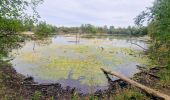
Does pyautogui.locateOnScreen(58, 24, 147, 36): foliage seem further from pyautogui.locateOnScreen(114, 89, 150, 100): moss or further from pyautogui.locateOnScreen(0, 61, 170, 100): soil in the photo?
pyautogui.locateOnScreen(114, 89, 150, 100): moss

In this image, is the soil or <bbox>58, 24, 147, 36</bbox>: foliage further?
<bbox>58, 24, 147, 36</bbox>: foliage

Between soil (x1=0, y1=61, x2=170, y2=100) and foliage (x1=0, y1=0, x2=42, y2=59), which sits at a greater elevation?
foliage (x1=0, y1=0, x2=42, y2=59)

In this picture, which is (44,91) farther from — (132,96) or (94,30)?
(94,30)

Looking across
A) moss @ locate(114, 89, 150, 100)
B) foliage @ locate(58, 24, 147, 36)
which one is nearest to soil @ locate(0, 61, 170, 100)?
moss @ locate(114, 89, 150, 100)

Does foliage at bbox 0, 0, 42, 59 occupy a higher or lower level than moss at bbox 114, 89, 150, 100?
higher

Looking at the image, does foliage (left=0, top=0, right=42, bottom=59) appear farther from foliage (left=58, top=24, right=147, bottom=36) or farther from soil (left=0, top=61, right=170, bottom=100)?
foliage (left=58, top=24, right=147, bottom=36)

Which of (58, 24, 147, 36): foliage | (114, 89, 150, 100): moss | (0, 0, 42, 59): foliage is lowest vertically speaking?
(58, 24, 147, 36): foliage

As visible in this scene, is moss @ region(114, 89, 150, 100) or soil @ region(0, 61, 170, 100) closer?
moss @ region(114, 89, 150, 100)

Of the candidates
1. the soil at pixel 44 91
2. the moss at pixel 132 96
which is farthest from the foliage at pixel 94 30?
the moss at pixel 132 96

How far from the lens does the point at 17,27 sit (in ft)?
36.6

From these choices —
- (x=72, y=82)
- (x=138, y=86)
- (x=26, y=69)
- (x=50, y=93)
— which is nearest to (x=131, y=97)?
(x=138, y=86)

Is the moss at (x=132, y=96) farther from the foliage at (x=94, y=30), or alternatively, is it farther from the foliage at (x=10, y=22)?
the foliage at (x=94, y=30)

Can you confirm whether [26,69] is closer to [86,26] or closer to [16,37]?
[16,37]

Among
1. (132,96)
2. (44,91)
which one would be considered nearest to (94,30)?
(44,91)
